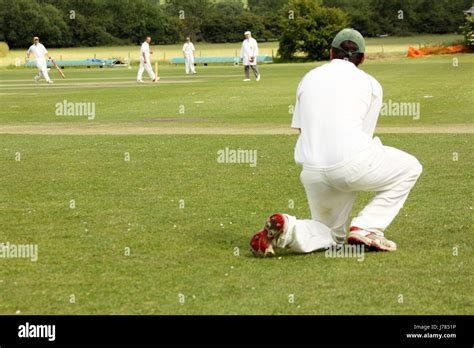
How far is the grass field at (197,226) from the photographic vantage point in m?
7.91

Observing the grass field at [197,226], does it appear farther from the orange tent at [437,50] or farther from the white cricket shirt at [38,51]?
the orange tent at [437,50]

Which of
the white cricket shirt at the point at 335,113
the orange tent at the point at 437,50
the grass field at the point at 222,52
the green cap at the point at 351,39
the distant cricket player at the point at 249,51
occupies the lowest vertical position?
the white cricket shirt at the point at 335,113

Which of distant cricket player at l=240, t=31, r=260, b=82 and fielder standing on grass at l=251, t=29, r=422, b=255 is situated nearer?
fielder standing on grass at l=251, t=29, r=422, b=255

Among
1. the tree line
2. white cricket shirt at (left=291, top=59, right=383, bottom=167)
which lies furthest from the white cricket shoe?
the tree line

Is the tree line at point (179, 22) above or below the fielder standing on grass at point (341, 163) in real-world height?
above

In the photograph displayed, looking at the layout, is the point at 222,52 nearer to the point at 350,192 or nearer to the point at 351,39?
the point at 351,39

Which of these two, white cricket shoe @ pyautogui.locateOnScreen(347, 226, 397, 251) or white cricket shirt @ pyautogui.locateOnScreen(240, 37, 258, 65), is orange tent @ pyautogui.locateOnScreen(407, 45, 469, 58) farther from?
white cricket shoe @ pyautogui.locateOnScreen(347, 226, 397, 251)

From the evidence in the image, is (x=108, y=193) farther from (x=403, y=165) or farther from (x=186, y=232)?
(x=403, y=165)

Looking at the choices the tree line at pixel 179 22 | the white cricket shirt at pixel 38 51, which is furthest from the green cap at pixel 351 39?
the tree line at pixel 179 22

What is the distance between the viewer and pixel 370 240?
952 cm

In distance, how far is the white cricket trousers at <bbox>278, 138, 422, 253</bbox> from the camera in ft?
30.1

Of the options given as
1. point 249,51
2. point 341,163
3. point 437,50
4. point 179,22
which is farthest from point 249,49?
point 179,22

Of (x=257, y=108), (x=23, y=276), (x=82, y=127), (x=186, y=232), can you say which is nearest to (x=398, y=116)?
(x=257, y=108)
